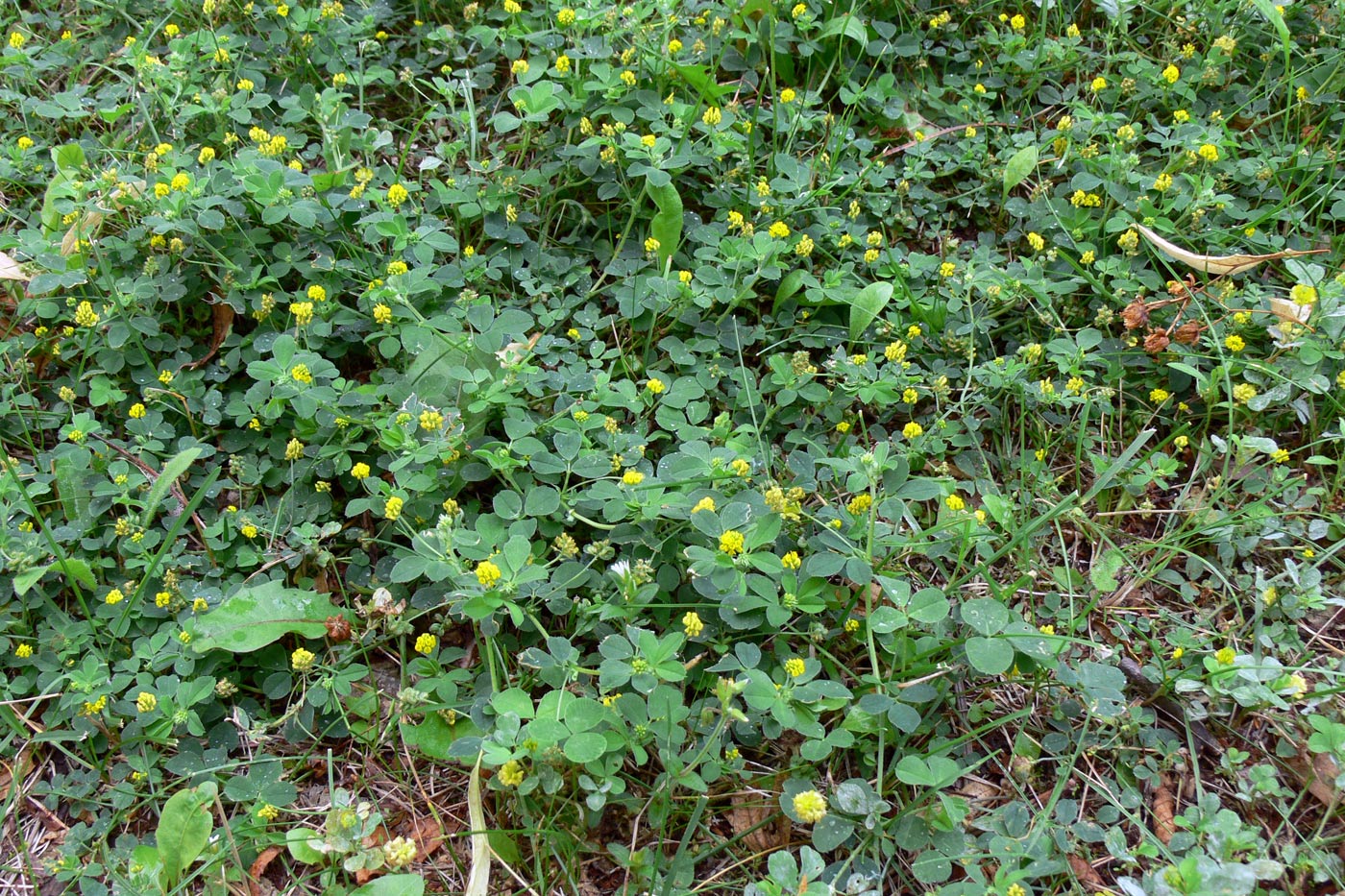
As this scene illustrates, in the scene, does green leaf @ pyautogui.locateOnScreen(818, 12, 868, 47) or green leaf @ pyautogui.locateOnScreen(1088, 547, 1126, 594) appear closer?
green leaf @ pyautogui.locateOnScreen(1088, 547, 1126, 594)

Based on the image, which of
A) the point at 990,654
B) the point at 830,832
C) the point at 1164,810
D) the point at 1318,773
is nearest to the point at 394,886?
the point at 830,832

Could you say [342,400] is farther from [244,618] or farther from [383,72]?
[383,72]

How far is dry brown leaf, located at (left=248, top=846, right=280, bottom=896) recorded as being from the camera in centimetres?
229

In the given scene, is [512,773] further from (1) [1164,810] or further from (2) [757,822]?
(1) [1164,810]

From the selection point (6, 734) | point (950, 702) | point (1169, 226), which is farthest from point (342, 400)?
point (1169, 226)

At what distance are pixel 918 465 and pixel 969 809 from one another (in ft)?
3.28

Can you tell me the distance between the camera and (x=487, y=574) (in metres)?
A: 2.33

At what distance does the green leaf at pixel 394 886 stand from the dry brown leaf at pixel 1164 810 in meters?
1.71

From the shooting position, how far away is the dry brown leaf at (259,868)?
7.52ft

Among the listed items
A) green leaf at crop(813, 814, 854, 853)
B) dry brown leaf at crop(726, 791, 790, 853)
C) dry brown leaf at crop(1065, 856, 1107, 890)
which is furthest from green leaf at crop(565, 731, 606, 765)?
dry brown leaf at crop(1065, 856, 1107, 890)

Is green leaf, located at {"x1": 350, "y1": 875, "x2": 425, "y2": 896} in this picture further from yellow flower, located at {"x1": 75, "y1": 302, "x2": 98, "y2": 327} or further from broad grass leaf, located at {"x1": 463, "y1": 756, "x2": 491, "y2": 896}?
yellow flower, located at {"x1": 75, "y1": 302, "x2": 98, "y2": 327}

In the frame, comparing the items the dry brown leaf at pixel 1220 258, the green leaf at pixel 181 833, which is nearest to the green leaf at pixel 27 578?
the green leaf at pixel 181 833

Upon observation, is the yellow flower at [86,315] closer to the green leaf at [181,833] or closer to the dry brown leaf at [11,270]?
the dry brown leaf at [11,270]

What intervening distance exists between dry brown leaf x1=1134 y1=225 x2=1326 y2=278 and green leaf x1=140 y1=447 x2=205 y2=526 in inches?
119
